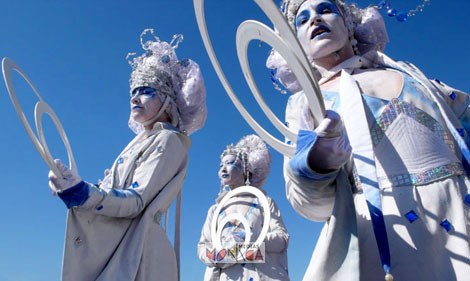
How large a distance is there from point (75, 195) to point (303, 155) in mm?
2137

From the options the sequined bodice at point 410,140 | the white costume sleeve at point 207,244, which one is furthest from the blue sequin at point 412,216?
the white costume sleeve at point 207,244

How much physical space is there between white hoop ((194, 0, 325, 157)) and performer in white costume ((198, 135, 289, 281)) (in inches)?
164

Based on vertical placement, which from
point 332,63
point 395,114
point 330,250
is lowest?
point 330,250

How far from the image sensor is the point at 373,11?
2.69 meters

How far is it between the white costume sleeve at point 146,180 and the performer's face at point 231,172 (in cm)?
302

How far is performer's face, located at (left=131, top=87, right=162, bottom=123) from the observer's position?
14.0 feet

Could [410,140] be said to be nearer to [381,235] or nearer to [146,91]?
[381,235]

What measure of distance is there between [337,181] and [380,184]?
225mm

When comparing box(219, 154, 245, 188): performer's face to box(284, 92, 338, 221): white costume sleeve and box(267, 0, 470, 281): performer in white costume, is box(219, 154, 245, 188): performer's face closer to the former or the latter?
box(267, 0, 470, 281): performer in white costume

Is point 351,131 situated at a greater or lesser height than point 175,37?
lesser

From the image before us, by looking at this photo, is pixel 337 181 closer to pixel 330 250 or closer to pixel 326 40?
pixel 330 250

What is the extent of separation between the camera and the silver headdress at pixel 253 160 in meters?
7.56

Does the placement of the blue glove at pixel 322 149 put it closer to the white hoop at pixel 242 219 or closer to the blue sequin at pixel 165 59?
the blue sequin at pixel 165 59

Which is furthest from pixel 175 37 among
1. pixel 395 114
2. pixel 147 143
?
pixel 395 114
